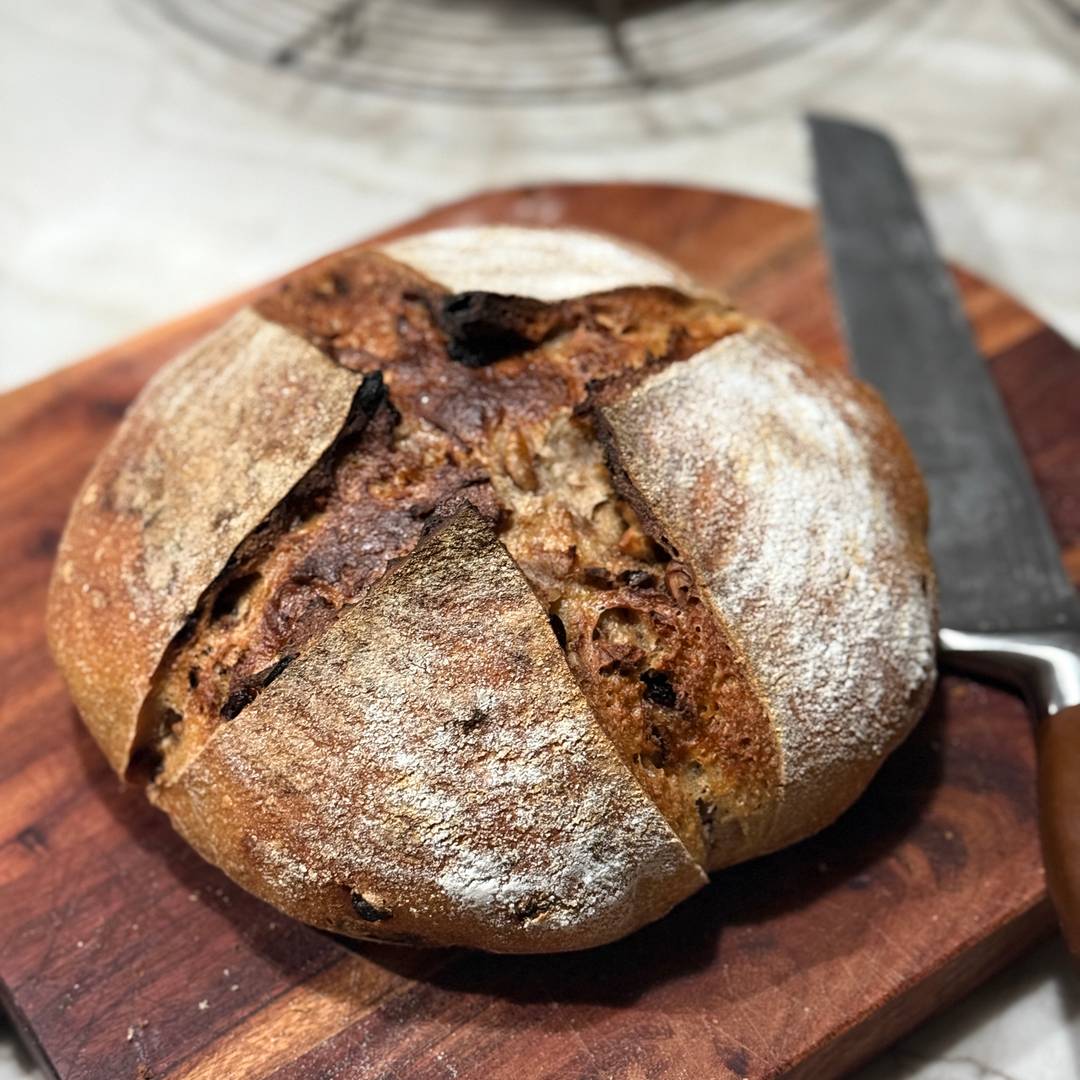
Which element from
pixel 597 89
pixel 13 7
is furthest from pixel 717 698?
pixel 13 7

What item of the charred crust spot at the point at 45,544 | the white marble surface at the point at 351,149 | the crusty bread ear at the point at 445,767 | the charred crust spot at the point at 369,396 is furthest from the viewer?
the white marble surface at the point at 351,149

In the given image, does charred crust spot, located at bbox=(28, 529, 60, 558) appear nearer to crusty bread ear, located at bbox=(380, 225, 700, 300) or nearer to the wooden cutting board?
the wooden cutting board

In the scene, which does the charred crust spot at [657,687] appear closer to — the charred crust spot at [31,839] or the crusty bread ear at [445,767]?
the crusty bread ear at [445,767]

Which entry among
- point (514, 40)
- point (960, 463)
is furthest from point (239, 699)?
point (514, 40)

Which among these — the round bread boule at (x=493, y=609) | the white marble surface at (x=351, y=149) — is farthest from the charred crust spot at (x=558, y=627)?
the white marble surface at (x=351, y=149)

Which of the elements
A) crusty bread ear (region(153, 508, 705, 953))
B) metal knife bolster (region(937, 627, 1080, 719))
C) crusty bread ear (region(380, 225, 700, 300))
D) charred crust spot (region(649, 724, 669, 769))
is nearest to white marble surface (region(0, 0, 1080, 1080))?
crusty bread ear (region(380, 225, 700, 300))

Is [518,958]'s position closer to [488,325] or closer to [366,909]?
[366,909]
